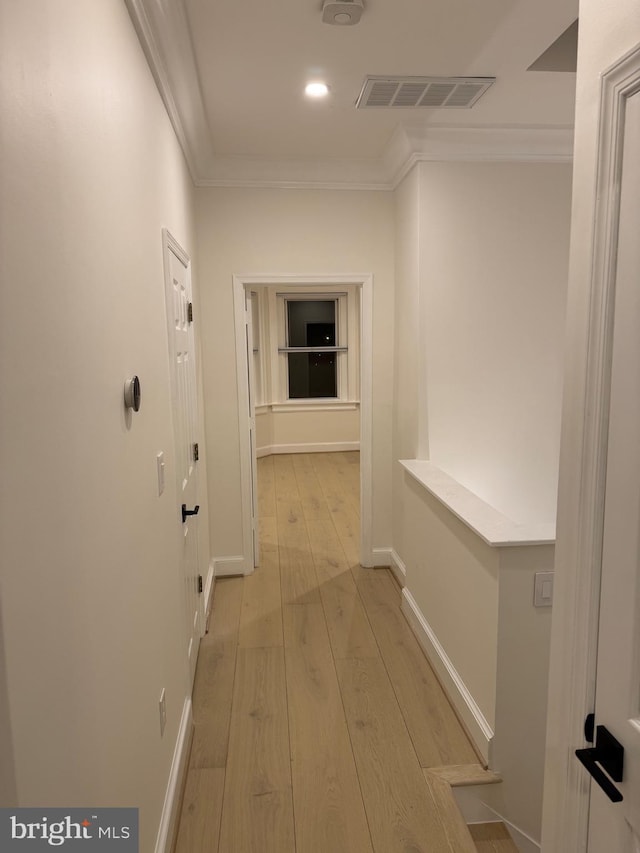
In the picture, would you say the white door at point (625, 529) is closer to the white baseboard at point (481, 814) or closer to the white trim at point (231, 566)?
the white baseboard at point (481, 814)

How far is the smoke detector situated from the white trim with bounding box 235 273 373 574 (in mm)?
1813

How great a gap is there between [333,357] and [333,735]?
240 inches

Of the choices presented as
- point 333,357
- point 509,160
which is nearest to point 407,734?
point 509,160

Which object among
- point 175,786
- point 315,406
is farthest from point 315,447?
point 175,786

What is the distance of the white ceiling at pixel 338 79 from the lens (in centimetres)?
210

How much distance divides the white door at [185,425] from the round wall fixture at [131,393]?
0.84m

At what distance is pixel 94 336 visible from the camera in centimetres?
123

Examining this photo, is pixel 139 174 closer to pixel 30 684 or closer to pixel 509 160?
pixel 30 684

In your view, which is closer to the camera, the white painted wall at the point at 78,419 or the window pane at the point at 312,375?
the white painted wall at the point at 78,419

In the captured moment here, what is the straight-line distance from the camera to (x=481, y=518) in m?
2.44

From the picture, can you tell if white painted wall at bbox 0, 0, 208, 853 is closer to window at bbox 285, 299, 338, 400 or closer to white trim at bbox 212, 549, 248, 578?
white trim at bbox 212, 549, 248, 578

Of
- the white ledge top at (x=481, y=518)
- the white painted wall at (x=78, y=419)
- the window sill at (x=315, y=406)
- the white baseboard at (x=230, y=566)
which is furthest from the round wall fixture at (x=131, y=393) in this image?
the window sill at (x=315, y=406)

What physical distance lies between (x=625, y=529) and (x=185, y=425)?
7.21 feet

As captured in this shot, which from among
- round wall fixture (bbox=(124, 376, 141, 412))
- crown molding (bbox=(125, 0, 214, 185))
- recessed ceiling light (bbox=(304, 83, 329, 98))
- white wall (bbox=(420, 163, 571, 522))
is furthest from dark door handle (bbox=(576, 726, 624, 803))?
recessed ceiling light (bbox=(304, 83, 329, 98))
